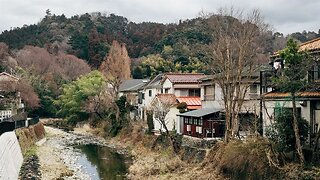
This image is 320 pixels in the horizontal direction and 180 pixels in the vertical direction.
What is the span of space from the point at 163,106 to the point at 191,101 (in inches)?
163

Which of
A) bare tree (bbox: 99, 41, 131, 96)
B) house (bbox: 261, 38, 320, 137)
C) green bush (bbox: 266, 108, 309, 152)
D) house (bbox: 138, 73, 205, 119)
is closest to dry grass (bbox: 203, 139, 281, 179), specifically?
green bush (bbox: 266, 108, 309, 152)

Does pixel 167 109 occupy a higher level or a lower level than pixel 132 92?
lower

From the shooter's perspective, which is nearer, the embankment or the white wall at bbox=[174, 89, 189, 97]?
the embankment

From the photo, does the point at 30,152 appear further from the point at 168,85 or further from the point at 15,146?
the point at 168,85

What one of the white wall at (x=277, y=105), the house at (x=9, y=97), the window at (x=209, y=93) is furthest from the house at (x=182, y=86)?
the house at (x=9, y=97)

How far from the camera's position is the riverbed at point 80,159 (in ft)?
82.0

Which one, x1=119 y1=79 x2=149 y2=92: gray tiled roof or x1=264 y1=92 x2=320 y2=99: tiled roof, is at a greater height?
x1=119 y1=79 x2=149 y2=92: gray tiled roof

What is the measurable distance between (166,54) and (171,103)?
38178mm

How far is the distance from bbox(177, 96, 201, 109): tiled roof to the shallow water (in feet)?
24.5

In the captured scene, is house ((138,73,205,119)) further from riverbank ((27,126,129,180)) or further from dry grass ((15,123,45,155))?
dry grass ((15,123,45,155))

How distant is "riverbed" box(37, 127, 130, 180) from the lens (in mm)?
24987

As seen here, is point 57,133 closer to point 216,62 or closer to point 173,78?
point 173,78

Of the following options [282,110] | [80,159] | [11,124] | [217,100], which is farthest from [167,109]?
[282,110]

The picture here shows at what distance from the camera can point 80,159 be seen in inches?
1268
